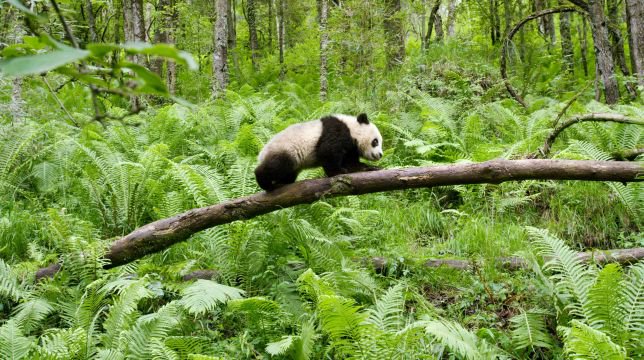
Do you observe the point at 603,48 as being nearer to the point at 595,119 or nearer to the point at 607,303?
the point at 595,119

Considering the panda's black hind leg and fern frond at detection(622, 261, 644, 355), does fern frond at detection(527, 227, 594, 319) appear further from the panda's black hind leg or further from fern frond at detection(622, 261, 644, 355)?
the panda's black hind leg

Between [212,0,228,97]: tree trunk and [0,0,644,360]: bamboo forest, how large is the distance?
250cm

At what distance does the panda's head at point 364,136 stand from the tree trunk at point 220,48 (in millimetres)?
7638

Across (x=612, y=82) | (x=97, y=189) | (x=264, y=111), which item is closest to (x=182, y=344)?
(x=97, y=189)

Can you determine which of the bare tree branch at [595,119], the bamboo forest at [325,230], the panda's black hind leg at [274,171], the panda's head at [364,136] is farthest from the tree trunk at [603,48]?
the panda's black hind leg at [274,171]

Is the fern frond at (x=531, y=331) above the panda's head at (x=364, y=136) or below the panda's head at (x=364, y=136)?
below

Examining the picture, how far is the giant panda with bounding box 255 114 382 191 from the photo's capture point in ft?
20.4

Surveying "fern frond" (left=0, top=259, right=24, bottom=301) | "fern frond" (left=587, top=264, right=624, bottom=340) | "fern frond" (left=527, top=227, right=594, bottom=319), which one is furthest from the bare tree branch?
"fern frond" (left=0, top=259, right=24, bottom=301)

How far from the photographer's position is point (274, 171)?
6152 millimetres

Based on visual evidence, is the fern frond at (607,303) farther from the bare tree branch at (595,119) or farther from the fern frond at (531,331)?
the bare tree branch at (595,119)

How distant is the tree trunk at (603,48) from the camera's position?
10.8 m

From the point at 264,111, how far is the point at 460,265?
698 centimetres

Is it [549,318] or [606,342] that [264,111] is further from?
[606,342]

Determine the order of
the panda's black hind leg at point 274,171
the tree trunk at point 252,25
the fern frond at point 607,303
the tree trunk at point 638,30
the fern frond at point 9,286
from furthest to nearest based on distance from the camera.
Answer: the tree trunk at point 252,25 → the tree trunk at point 638,30 → the panda's black hind leg at point 274,171 → the fern frond at point 9,286 → the fern frond at point 607,303
